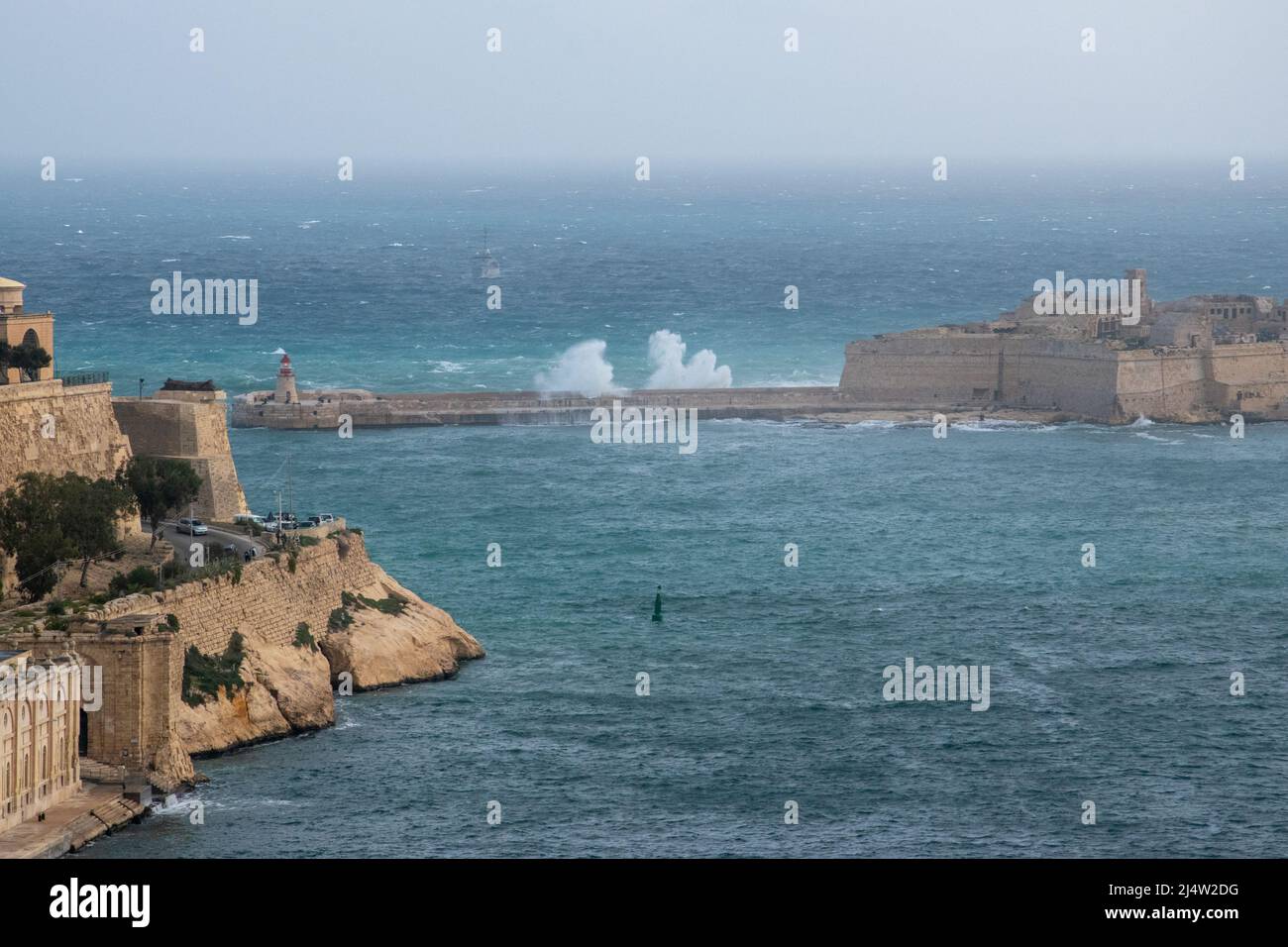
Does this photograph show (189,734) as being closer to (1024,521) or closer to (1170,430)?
(1024,521)

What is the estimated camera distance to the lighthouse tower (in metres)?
104

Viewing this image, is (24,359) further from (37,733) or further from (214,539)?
(37,733)

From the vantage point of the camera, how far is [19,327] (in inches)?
2151

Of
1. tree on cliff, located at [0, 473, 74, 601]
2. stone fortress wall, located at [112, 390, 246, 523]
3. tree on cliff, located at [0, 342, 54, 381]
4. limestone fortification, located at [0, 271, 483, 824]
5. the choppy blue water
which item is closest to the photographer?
the choppy blue water

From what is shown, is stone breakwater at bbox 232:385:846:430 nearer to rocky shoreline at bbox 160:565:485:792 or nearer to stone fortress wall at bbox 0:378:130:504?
stone fortress wall at bbox 0:378:130:504

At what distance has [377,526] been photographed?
72.8 meters

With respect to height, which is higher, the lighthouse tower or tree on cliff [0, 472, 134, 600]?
the lighthouse tower

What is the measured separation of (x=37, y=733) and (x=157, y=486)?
1526 centimetres

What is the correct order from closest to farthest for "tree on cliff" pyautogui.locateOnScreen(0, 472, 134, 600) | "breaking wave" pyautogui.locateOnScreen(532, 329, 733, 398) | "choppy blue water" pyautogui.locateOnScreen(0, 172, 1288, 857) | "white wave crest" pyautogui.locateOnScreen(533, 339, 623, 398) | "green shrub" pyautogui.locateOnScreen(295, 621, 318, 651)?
"choppy blue water" pyautogui.locateOnScreen(0, 172, 1288, 857)
"tree on cliff" pyautogui.locateOnScreen(0, 472, 134, 600)
"green shrub" pyautogui.locateOnScreen(295, 621, 318, 651)
"white wave crest" pyautogui.locateOnScreen(533, 339, 623, 398)
"breaking wave" pyautogui.locateOnScreen(532, 329, 733, 398)

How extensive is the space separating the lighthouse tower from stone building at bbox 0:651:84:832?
62.0 m

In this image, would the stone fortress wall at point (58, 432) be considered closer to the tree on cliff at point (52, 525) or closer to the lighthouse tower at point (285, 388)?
the tree on cliff at point (52, 525)

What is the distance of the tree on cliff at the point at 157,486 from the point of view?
53.7 m

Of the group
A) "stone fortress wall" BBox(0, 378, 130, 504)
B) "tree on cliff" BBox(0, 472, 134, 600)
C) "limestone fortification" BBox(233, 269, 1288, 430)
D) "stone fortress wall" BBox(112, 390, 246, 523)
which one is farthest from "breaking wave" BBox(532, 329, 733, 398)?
"tree on cliff" BBox(0, 472, 134, 600)
